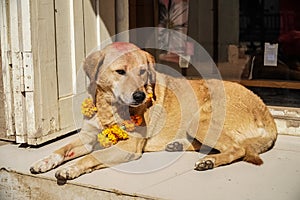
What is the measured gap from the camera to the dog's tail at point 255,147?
3344mm

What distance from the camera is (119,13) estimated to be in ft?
14.6

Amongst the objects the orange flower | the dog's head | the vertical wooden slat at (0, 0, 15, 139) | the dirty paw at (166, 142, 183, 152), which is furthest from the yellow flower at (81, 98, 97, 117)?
the vertical wooden slat at (0, 0, 15, 139)

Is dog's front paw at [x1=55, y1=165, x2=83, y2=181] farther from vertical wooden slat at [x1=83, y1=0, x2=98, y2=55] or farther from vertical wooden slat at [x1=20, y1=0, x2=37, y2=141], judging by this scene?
vertical wooden slat at [x1=83, y1=0, x2=98, y2=55]

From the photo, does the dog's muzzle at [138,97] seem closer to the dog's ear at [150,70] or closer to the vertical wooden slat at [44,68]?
the dog's ear at [150,70]

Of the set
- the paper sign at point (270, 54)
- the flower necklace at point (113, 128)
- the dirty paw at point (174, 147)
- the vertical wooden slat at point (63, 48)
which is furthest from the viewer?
the paper sign at point (270, 54)

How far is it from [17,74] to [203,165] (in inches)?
59.4

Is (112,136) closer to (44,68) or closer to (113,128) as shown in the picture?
(113,128)

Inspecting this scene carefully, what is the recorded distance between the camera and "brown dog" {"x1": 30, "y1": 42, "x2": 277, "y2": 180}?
323 cm

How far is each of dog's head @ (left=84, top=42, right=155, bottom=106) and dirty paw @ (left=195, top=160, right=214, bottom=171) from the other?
1.74ft

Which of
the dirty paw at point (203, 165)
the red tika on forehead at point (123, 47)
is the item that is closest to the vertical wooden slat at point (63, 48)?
the red tika on forehead at point (123, 47)

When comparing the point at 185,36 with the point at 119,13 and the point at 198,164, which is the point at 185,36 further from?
the point at 198,164

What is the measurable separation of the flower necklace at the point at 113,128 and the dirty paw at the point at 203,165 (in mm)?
478

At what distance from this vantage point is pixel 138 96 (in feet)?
10.4

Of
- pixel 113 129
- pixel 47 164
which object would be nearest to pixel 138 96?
pixel 113 129
